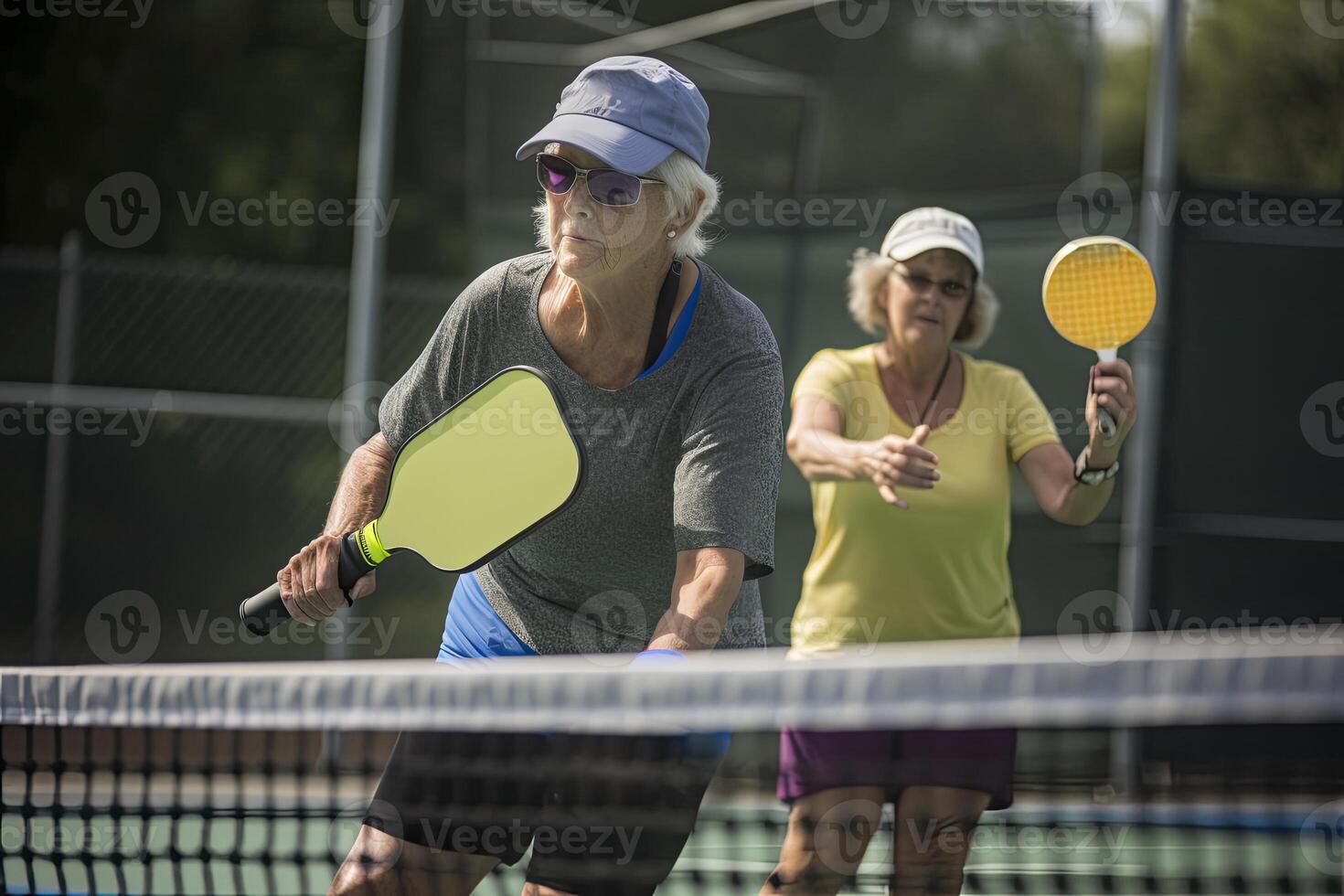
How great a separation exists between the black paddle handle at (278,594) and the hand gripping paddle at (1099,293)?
6.44 ft

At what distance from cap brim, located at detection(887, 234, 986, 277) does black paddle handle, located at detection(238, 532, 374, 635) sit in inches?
68.4

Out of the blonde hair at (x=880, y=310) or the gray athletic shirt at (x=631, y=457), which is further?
the blonde hair at (x=880, y=310)

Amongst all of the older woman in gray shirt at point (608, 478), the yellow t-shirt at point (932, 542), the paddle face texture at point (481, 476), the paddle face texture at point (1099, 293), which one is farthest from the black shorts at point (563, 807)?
the paddle face texture at point (1099, 293)

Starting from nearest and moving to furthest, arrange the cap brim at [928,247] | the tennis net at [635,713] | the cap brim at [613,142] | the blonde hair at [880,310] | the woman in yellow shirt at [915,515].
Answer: the tennis net at [635,713], the cap brim at [613,142], the woman in yellow shirt at [915,515], the cap brim at [928,247], the blonde hair at [880,310]

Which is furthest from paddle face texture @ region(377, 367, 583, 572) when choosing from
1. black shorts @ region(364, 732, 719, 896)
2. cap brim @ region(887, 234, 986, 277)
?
cap brim @ region(887, 234, 986, 277)

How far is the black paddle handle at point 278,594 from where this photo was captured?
2260 millimetres

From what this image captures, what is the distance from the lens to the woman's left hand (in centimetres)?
314

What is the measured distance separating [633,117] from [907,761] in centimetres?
148

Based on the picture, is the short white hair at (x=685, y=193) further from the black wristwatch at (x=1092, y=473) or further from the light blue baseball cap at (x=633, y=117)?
the black wristwatch at (x=1092, y=473)

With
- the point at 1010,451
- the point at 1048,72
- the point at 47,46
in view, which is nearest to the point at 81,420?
the point at 1010,451

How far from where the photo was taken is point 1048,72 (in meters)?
13.4

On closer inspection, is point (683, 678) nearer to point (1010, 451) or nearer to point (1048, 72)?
point (1010, 451)

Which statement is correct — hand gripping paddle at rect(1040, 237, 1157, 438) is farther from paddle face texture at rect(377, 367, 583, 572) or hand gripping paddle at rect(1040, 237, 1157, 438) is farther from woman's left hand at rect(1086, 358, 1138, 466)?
paddle face texture at rect(377, 367, 583, 572)

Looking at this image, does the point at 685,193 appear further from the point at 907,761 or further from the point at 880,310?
the point at 880,310
